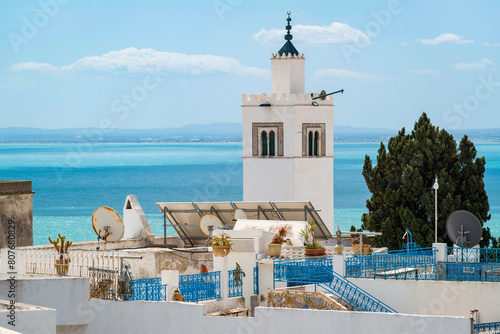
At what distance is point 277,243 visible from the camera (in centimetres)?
2598

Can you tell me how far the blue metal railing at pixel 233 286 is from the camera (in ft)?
79.5

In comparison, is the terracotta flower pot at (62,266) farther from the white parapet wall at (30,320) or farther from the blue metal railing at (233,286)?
the white parapet wall at (30,320)

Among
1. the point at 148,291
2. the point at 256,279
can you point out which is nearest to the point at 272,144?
the point at 256,279

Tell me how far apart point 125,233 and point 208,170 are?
156 m

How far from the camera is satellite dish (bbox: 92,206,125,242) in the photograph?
95.6 ft

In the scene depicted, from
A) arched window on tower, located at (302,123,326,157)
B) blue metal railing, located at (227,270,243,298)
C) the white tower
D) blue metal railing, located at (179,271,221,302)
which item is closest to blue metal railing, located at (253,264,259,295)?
blue metal railing, located at (227,270,243,298)

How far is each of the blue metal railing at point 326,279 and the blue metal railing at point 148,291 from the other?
9.41 ft

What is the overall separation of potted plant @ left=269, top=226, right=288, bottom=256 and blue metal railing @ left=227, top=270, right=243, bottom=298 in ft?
4.64

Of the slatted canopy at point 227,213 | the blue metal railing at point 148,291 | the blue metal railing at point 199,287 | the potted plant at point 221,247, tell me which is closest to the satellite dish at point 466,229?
the potted plant at point 221,247

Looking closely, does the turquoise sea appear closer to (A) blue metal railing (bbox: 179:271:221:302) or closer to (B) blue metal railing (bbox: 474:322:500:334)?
(A) blue metal railing (bbox: 179:271:221:302)

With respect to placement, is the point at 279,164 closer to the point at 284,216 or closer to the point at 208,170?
the point at 284,216

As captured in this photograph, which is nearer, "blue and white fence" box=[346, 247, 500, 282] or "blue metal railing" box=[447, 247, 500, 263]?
"blue and white fence" box=[346, 247, 500, 282]

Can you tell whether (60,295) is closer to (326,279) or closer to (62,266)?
(62,266)

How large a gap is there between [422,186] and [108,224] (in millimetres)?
17143
